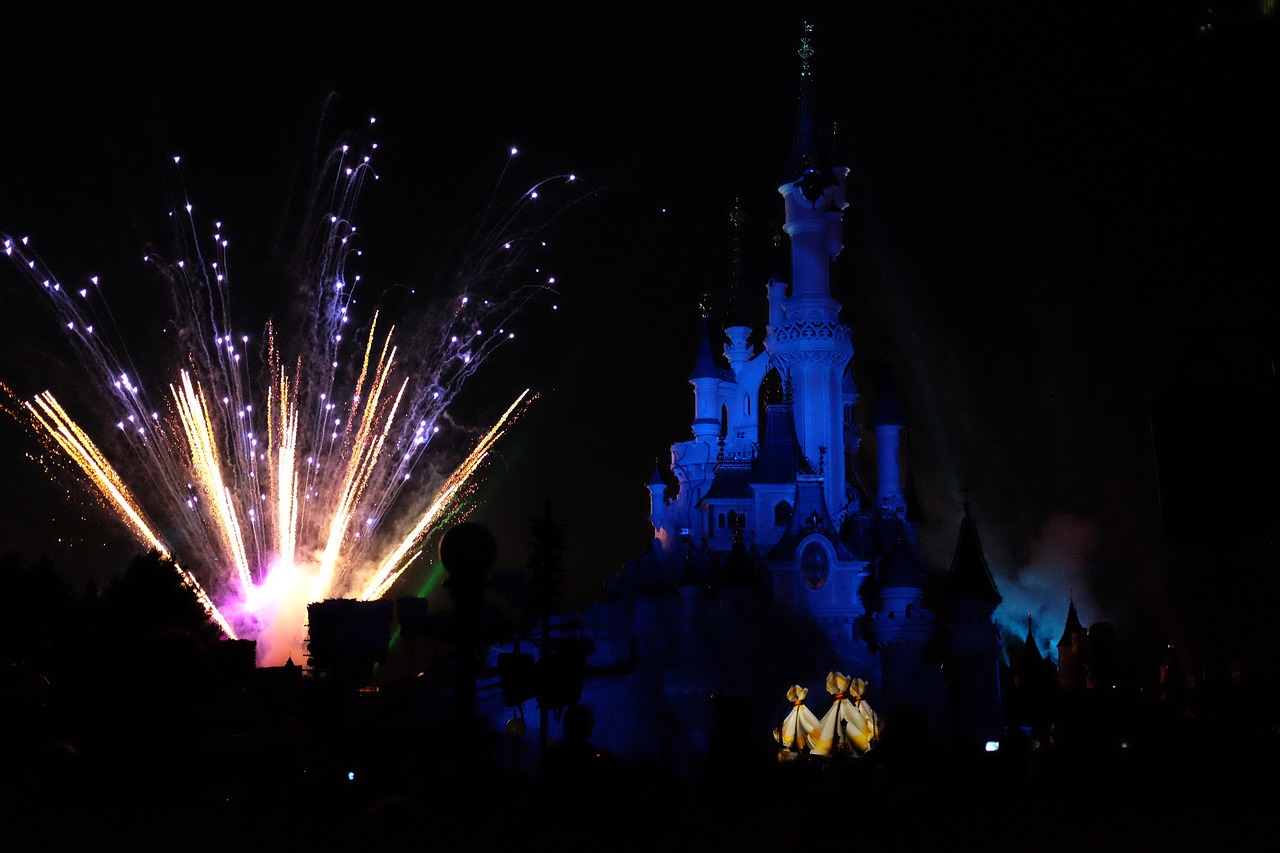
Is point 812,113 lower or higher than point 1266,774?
higher

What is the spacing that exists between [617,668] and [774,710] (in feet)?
21.0

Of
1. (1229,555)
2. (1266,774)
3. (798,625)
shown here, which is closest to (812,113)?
(798,625)

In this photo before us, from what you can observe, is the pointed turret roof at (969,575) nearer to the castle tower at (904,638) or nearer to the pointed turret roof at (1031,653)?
the castle tower at (904,638)

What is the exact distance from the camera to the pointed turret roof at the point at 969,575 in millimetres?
49125

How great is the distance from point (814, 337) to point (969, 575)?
41.2 feet

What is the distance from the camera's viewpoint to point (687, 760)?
4688 centimetres

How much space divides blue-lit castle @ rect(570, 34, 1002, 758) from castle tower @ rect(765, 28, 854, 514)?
67 millimetres

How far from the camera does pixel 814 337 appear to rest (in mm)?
56125

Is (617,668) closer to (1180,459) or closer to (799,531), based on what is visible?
(799,531)

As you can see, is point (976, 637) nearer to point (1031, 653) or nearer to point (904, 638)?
point (904, 638)

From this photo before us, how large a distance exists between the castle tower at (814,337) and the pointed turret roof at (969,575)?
279 inches

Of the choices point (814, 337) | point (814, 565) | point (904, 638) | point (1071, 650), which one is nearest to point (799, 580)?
point (814, 565)

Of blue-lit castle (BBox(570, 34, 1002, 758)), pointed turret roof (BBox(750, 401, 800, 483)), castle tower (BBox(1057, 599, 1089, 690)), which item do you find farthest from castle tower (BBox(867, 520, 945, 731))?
castle tower (BBox(1057, 599, 1089, 690))

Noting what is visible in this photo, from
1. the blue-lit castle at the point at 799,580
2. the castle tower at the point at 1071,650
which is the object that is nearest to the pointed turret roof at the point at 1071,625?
the castle tower at the point at 1071,650
